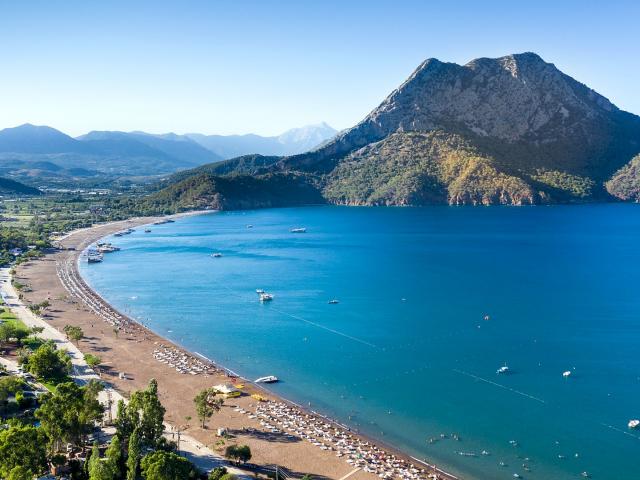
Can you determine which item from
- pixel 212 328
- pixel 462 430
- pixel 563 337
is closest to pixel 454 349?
pixel 563 337

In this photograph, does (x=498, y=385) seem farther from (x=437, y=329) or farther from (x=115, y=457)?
(x=115, y=457)

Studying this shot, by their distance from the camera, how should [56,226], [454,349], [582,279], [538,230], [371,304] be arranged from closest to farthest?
[454,349] < [371,304] < [582,279] < [538,230] < [56,226]

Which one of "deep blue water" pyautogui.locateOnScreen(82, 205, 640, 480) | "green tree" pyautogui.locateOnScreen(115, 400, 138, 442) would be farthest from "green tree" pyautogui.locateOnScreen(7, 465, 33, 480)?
"deep blue water" pyautogui.locateOnScreen(82, 205, 640, 480)

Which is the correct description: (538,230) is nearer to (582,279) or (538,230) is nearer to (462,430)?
(582,279)

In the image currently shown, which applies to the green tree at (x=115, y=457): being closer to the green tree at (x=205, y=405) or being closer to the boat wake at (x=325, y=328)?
the green tree at (x=205, y=405)

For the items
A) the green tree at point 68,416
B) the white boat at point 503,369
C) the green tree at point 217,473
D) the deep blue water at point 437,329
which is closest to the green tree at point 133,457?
the green tree at point 217,473

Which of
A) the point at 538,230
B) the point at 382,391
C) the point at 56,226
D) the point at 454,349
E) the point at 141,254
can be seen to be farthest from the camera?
the point at 56,226

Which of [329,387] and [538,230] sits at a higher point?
[538,230]

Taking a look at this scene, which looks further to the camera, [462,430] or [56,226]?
[56,226]
